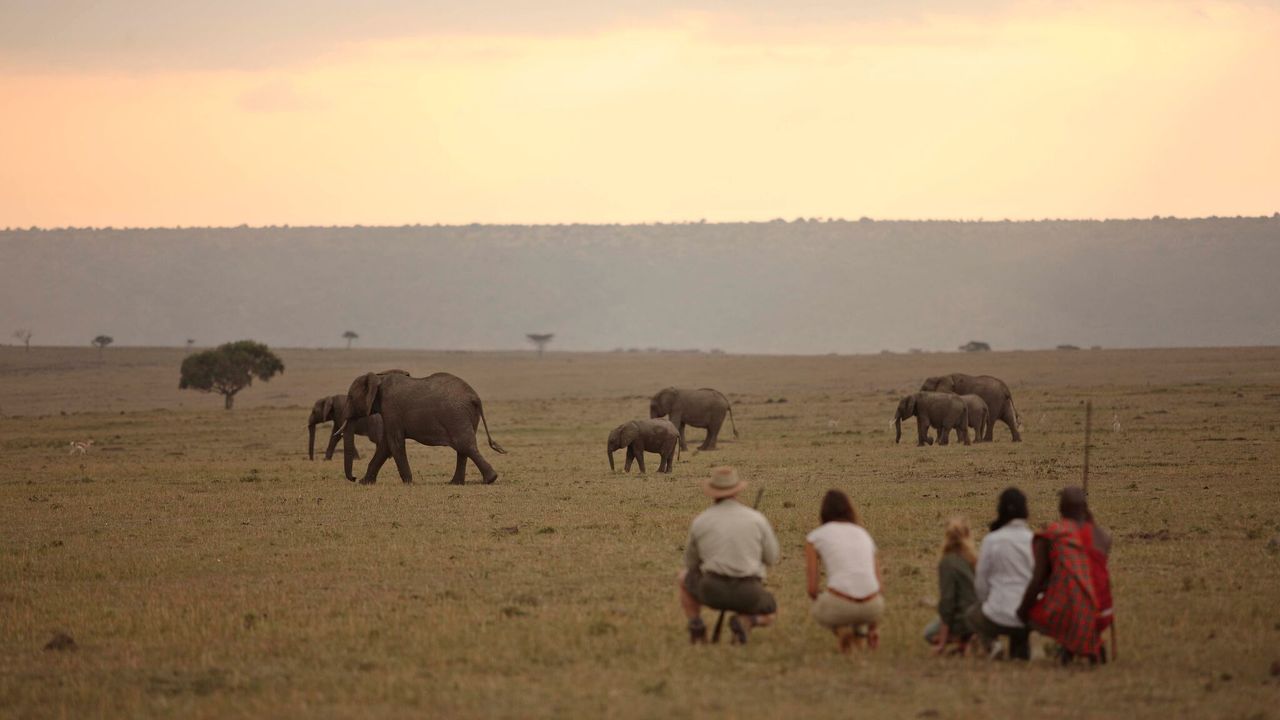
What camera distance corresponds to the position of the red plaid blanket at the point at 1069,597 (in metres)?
12.9

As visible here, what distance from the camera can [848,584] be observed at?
13398 millimetres

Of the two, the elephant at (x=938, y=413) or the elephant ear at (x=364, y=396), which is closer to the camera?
the elephant ear at (x=364, y=396)

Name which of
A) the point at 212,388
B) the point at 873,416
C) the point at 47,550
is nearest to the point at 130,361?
the point at 212,388

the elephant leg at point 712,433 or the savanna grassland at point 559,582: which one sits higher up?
the elephant leg at point 712,433

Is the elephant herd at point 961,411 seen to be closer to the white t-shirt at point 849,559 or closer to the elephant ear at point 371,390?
the elephant ear at point 371,390

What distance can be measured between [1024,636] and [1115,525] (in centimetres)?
947

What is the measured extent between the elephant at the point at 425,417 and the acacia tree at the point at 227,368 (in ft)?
149

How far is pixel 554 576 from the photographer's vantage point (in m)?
18.5

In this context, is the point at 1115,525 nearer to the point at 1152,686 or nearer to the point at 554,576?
the point at 554,576

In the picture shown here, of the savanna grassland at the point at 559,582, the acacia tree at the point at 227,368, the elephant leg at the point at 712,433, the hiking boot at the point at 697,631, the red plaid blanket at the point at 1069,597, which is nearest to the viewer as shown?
the savanna grassland at the point at 559,582

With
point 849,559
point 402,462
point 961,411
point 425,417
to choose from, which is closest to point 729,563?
point 849,559

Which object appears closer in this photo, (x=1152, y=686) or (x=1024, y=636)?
(x=1152, y=686)

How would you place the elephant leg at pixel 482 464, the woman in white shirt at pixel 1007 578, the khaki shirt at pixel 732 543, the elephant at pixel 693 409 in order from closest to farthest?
1. the woman in white shirt at pixel 1007 578
2. the khaki shirt at pixel 732 543
3. the elephant leg at pixel 482 464
4. the elephant at pixel 693 409

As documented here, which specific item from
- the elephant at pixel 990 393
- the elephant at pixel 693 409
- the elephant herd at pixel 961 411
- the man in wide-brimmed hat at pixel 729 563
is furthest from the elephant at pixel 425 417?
the man in wide-brimmed hat at pixel 729 563
